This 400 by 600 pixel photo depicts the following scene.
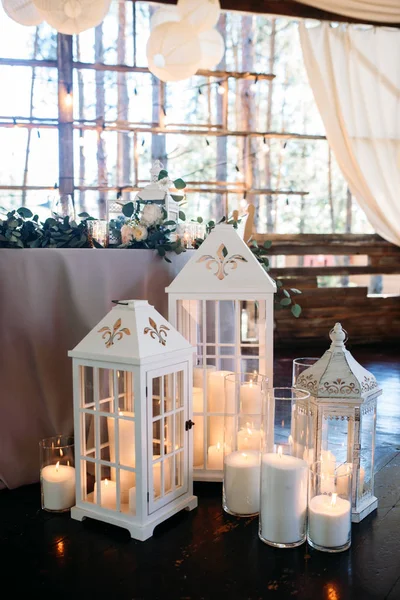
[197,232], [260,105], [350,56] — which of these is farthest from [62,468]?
[260,105]

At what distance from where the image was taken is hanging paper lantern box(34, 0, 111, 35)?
3.08 metres

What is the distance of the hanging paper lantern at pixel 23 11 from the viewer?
3.46 m

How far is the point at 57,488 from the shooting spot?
6.08ft

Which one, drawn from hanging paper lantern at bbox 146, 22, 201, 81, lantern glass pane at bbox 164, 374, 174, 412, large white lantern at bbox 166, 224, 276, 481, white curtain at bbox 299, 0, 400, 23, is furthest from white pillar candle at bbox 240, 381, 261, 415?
white curtain at bbox 299, 0, 400, 23

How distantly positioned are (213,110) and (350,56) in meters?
2.22

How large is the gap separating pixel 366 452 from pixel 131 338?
830mm

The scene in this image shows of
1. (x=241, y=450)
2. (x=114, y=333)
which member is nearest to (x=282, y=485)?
(x=241, y=450)

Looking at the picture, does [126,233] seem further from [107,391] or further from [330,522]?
[330,522]

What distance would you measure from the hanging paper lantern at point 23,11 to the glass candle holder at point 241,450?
2772mm

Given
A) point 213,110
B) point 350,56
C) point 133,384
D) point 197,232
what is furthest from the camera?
point 213,110

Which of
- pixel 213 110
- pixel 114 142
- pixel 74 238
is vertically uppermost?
pixel 213 110

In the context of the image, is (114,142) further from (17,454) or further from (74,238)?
(17,454)

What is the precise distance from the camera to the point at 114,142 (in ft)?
21.3

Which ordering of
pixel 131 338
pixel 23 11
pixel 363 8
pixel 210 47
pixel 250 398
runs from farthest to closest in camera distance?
pixel 363 8
pixel 210 47
pixel 23 11
pixel 250 398
pixel 131 338
